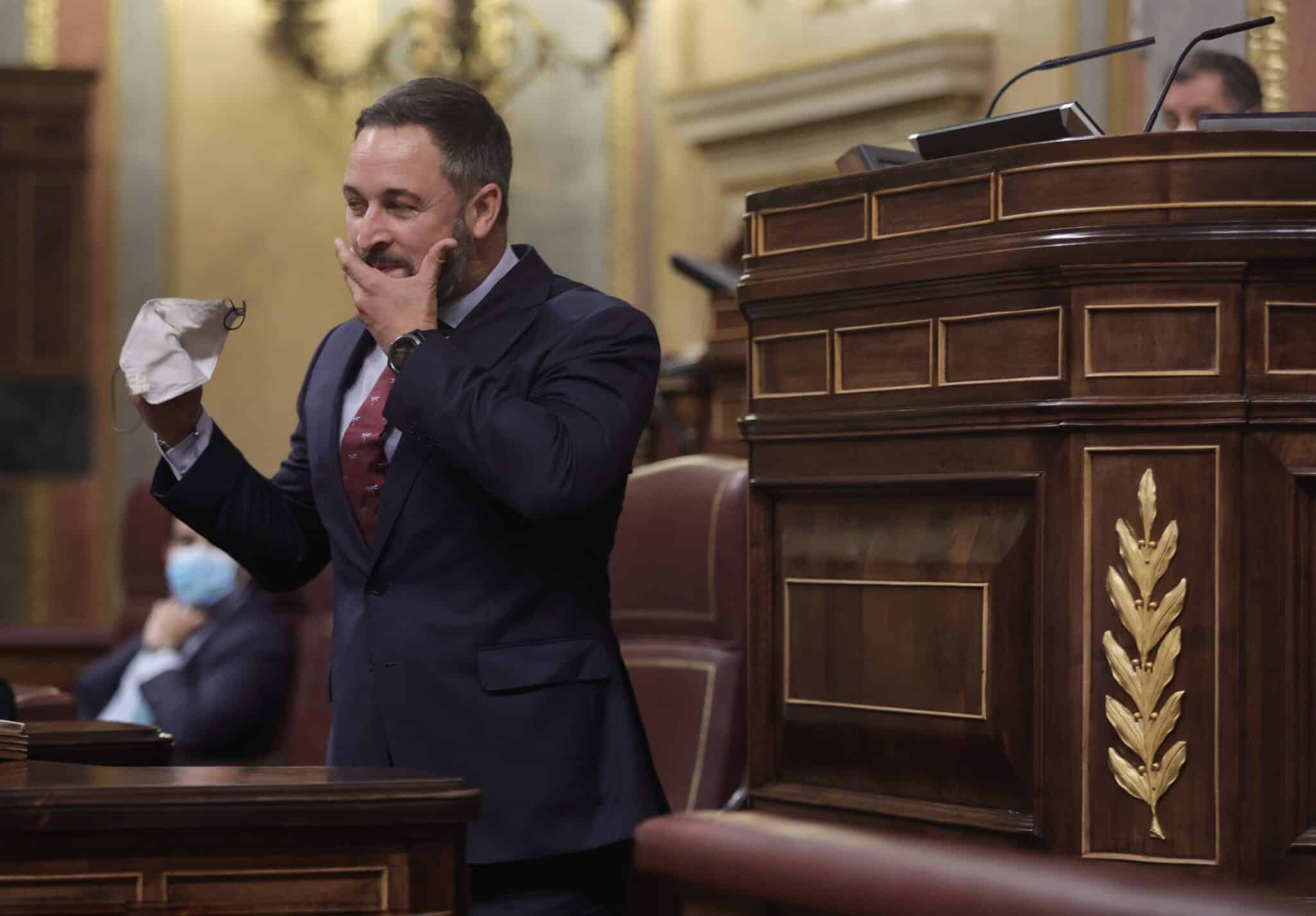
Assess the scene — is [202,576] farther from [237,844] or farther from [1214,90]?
[237,844]

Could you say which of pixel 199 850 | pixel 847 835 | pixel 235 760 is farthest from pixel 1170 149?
pixel 235 760

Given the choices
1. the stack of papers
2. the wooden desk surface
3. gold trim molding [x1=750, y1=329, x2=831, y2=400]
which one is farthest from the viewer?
gold trim molding [x1=750, y1=329, x2=831, y2=400]

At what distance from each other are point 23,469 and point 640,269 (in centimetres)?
289

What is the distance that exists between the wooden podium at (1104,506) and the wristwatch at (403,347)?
1.92 ft

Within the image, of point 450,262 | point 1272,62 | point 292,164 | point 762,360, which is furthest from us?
point 292,164

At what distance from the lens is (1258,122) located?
2.16 m

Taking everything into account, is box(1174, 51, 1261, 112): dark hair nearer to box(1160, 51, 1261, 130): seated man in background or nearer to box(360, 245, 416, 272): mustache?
box(1160, 51, 1261, 130): seated man in background

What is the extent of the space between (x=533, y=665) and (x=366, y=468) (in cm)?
30

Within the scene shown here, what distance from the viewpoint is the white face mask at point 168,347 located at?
213 cm

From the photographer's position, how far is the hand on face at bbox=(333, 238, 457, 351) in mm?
2113

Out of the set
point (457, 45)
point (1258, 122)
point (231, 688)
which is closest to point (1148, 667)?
point (1258, 122)

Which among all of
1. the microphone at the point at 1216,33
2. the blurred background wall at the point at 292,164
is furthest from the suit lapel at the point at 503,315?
the blurred background wall at the point at 292,164

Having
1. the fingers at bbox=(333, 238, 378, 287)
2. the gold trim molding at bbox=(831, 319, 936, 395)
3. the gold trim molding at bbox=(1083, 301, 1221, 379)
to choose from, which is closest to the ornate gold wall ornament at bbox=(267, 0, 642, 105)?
the gold trim molding at bbox=(831, 319, 936, 395)

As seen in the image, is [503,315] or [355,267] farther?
[503,315]
